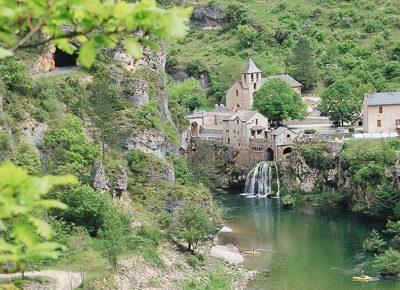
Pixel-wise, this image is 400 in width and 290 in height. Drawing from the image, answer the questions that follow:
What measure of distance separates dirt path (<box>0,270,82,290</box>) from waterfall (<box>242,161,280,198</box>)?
37.2 meters

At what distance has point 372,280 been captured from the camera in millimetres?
46344

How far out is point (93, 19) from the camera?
295 inches

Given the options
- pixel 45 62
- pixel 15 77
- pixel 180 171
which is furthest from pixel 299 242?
pixel 45 62

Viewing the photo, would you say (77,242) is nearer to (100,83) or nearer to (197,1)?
(100,83)

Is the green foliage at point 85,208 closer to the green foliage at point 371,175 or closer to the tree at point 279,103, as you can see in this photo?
the green foliage at point 371,175

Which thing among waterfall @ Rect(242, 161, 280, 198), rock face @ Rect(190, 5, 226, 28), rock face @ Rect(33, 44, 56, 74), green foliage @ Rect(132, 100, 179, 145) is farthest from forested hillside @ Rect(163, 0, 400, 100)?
rock face @ Rect(33, 44, 56, 74)

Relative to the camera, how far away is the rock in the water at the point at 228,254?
5164 centimetres

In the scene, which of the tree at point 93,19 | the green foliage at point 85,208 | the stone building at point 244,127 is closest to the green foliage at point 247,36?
the stone building at point 244,127

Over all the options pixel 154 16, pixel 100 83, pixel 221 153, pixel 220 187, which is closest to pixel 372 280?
pixel 100 83

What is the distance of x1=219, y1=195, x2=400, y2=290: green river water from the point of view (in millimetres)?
46688

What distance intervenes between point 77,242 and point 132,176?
43.3ft

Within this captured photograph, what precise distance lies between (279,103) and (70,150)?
1313 inches

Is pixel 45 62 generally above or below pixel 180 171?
above

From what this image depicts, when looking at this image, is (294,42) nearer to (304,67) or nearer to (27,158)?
(304,67)
